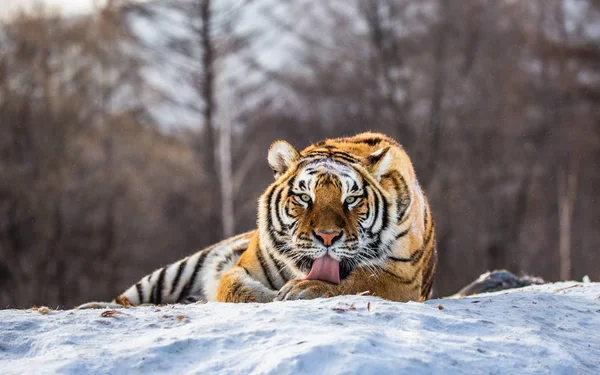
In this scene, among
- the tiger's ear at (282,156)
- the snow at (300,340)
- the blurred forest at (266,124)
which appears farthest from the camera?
the blurred forest at (266,124)

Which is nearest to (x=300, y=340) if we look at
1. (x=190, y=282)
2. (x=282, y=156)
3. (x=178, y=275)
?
(x=282, y=156)

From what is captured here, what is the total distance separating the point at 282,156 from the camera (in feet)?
15.5

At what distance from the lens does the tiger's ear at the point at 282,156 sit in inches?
184

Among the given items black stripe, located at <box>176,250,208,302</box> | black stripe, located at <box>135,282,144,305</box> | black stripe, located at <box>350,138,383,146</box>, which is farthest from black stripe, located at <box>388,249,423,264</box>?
black stripe, located at <box>135,282,144,305</box>

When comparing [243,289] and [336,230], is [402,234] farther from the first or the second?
[243,289]

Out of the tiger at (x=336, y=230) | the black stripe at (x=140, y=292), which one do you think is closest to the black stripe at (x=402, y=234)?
the tiger at (x=336, y=230)

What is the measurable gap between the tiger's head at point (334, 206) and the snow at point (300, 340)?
35 cm

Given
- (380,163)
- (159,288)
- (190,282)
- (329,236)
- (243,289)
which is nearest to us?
(329,236)

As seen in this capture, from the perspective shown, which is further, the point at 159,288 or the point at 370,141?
the point at 159,288

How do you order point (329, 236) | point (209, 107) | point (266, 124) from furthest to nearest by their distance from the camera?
point (266, 124) < point (209, 107) < point (329, 236)

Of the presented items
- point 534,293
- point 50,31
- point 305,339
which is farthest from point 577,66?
point 305,339

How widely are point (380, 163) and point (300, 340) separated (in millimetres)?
1583

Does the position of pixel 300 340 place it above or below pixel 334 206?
below

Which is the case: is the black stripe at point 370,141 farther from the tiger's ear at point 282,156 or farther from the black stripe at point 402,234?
the black stripe at point 402,234
